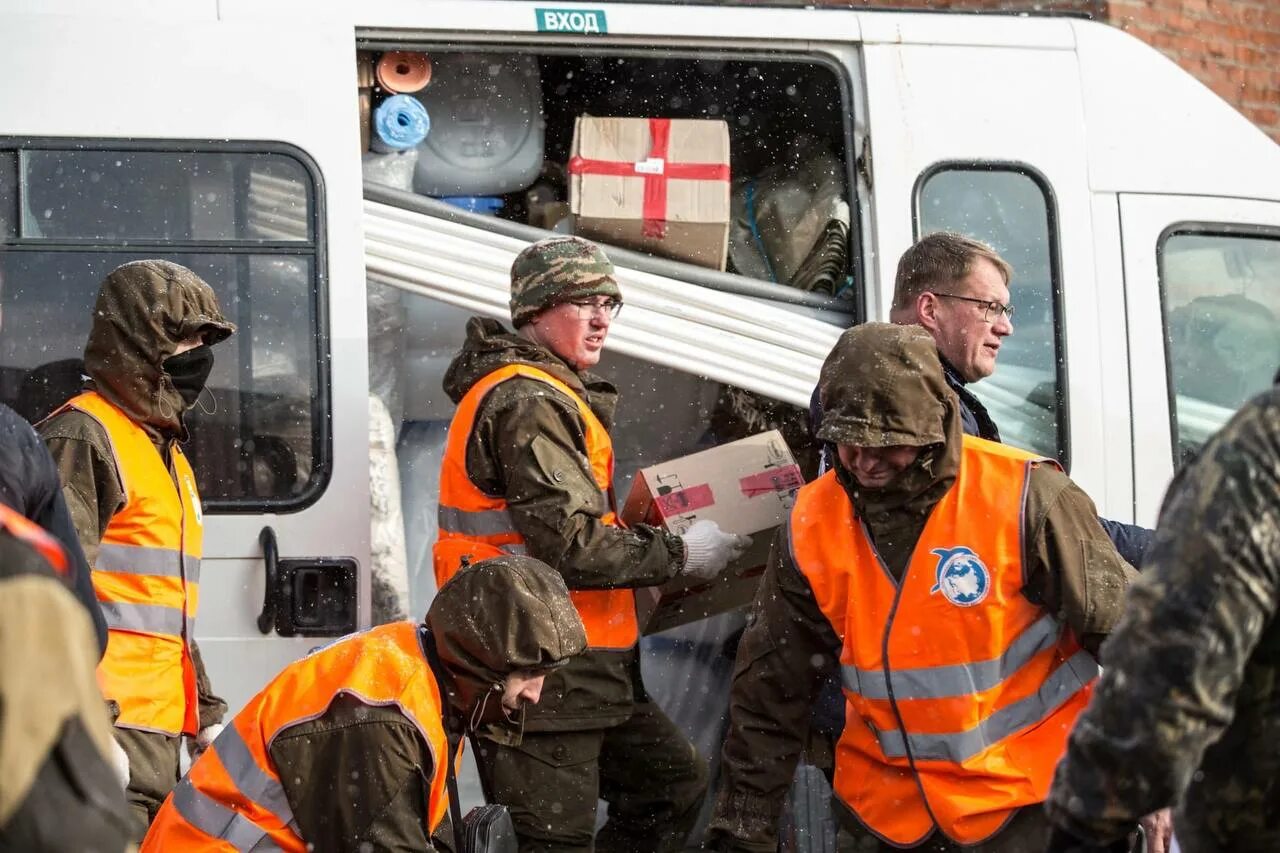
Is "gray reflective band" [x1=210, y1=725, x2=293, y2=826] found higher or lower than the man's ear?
lower

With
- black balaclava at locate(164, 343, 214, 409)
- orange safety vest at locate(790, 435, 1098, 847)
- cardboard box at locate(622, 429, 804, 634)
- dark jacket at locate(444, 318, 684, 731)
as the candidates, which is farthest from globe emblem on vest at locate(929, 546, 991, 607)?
black balaclava at locate(164, 343, 214, 409)

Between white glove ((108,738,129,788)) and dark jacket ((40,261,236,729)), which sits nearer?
white glove ((108,738,129,788))

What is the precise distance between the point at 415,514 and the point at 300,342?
0.76m

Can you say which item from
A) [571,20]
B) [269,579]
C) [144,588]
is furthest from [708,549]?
[571,20]

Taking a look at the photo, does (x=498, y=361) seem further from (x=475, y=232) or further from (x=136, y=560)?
(x=136, y=560)

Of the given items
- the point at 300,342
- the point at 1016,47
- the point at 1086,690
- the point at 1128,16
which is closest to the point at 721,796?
the point at 1086,690

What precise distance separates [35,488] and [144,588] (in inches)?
35.3

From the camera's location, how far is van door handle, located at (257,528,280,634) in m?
4.20

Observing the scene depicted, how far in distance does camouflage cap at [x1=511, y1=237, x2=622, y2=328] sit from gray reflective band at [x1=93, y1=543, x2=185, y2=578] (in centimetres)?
Answer: 105

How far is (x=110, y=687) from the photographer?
3.57m

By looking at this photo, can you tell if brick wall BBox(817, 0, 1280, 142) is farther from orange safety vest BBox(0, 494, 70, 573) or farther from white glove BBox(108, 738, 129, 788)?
orange safety vest BBox(0, 494, 70, 573)

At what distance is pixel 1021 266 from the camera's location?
4750 millimetres

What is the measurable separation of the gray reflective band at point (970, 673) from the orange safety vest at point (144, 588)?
1.52 m

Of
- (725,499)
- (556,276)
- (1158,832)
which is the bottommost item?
(1158,832)
